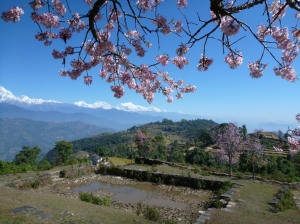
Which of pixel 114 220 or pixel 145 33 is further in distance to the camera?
pixel 114 220

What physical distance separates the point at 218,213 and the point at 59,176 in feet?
33.0

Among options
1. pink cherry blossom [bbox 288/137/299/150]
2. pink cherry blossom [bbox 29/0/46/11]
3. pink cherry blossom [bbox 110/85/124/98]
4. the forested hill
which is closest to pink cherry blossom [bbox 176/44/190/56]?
pink cherry blossom [bbox 110/85/124/98]

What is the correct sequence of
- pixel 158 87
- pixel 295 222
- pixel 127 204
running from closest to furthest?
pixel 158 87
pixel 295 222
pixel 127 204

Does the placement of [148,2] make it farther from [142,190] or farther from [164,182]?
[164,182]

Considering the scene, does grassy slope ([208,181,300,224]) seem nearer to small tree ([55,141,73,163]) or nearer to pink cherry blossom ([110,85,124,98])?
pink cherry blossom ([110,85,124,98])

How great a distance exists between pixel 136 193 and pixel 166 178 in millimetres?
2371

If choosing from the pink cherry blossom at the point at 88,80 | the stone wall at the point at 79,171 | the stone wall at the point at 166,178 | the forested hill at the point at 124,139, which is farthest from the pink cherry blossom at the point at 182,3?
the forested hill at the point at 124,139

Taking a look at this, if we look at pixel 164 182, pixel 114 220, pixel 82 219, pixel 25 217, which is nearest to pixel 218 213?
pixel 114 220

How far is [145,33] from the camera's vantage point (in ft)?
11.7

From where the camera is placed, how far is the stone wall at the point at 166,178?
11.2 meters

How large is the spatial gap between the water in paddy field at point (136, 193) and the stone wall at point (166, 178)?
864 mm

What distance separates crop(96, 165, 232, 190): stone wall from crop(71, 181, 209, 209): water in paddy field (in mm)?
864

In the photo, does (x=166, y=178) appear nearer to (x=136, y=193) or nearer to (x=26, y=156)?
(x=136, y=193)

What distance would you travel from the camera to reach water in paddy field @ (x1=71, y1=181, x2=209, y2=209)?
363 inches
